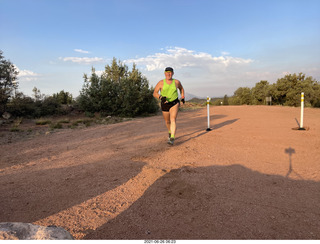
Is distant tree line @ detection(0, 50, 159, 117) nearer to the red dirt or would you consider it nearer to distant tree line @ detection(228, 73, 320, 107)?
the red dirt

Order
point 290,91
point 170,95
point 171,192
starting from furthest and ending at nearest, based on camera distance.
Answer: point 290,91 < point 170,95 < point 171,192

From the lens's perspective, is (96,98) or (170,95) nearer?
(170,95)

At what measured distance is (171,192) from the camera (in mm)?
3023

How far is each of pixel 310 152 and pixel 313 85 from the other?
108 feet

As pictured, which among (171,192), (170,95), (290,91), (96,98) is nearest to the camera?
(171,192)

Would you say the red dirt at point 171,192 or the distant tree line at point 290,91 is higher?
the distant tree line at point 290,91

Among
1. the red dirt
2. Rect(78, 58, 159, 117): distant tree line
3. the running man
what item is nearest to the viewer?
the red dirt

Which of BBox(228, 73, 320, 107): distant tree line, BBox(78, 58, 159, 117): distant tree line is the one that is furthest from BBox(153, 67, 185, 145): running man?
BBox(228, 73, 320, 107): distant tree line

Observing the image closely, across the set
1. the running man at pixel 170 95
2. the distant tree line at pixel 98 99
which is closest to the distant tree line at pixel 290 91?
the distant tree line at pixel 98 99

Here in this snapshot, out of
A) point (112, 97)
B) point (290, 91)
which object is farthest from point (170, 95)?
point (290, 91)

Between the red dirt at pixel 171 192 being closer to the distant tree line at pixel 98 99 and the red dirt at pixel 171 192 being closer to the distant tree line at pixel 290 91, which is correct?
the distant tree line at pixel 98 99

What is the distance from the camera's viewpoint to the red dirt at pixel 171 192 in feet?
7.29

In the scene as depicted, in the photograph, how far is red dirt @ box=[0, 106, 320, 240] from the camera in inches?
87.5

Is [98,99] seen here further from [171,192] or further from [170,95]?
[171,192]
